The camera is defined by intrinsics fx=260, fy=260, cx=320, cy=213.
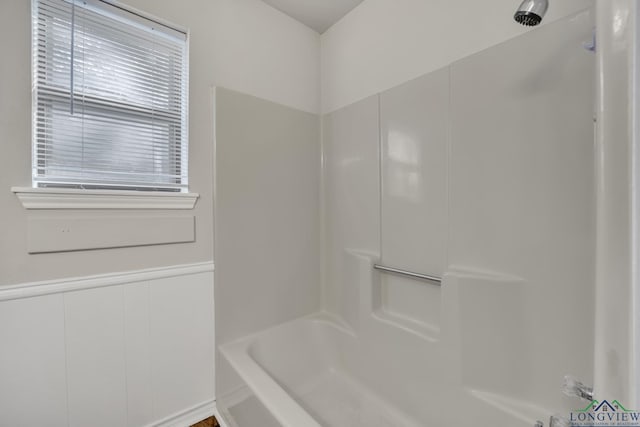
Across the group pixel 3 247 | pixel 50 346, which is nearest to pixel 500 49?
pixel 3 247

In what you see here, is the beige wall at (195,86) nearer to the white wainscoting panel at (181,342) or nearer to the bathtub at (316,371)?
the white wainscoting panel at (181,342)

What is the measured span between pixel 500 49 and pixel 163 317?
1.96 meters

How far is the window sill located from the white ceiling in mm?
1356

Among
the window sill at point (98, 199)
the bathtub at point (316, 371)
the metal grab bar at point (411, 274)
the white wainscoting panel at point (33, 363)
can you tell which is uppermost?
the window sill at point (98, 199)

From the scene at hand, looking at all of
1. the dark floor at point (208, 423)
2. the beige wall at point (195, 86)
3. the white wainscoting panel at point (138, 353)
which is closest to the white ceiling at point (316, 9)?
the beige wall at point (195, 86)

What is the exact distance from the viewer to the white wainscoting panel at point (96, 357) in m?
1.09

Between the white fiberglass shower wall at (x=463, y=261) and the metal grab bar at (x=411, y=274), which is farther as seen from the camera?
the metal grab bar at (x=411, y=274)

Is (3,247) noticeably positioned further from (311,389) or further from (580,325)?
(580,325)

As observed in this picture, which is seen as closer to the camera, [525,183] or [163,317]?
[525,183]

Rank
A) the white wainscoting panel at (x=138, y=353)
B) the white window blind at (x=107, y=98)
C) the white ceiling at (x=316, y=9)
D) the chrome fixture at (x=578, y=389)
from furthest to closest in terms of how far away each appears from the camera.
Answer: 1. the white ceiling at (x=316, y=9)
2. the white wainscoting panel at (x=138, y=353)
3. the white window blind at (x=107, y=98)
4. the chrome fixture at (x=578, y=389)

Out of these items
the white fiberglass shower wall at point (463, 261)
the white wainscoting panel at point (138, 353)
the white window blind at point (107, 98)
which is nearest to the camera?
the white fiberglass shower wall at point (463, 261)

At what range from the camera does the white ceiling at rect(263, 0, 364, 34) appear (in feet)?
5.42

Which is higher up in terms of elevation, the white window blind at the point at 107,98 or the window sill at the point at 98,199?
the white window blind at the point at 107,98

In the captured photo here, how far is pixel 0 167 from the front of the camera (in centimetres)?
96
